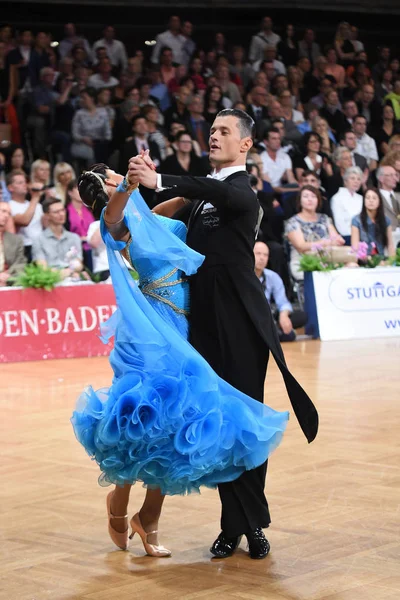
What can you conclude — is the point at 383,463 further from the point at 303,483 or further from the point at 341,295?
the point at 341,295

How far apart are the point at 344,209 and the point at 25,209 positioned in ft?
14.4

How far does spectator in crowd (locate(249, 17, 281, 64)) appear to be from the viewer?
17.2 m

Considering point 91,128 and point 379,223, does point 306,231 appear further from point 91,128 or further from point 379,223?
point 91,128

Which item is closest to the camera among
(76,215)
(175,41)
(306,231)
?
(76,215)

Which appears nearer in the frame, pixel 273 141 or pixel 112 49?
pixel 273 141

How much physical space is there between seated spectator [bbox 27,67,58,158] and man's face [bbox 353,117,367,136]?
497 centimetres

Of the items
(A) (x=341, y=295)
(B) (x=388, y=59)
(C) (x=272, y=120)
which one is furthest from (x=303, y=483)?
(B) (x=388, y=59)

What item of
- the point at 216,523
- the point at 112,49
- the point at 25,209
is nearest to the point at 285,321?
the point at 25,209

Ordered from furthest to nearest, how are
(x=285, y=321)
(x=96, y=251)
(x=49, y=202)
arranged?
(x=96, y=251) < (x=49, y=202) < (x=285, y=321)

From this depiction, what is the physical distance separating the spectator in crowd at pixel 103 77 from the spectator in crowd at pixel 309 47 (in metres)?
4.54

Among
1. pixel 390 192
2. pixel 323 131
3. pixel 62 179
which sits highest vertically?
pixel 323 131

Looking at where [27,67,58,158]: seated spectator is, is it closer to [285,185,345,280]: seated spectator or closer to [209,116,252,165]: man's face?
[285,185,345,280]: seated spectator

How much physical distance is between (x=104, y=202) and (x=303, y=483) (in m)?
1.86

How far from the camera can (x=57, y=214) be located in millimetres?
11102
